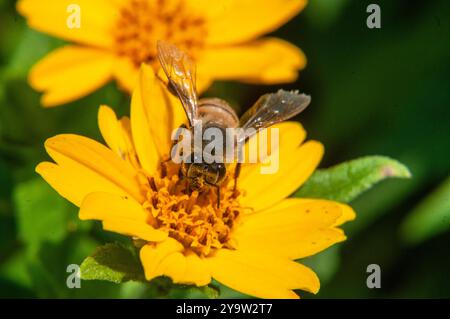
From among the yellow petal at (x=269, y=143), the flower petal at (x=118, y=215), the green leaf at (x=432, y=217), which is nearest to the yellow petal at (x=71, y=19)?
the yellow petal at (x=269, y=143)

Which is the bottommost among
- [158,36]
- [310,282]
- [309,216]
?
[310,282]

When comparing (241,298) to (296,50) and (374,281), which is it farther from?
(296,50)

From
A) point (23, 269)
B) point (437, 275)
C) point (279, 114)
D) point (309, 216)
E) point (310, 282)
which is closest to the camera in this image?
point (310, 282)

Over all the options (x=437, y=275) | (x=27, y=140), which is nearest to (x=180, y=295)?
(x=27, y=140)

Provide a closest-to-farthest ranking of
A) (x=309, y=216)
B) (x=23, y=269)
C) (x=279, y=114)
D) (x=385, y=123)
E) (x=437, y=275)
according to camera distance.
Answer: (x=309, y=216) < (x=279, y=114) < (x=23, y=269) < (x=437, y=275) < (x=385, y=123)

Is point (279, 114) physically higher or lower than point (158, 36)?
lower

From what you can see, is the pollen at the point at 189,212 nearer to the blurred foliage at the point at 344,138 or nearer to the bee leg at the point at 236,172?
the bee leg at the point at 236,172

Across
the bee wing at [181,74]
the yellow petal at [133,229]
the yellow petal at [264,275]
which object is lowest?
the yellow petal at [264,275]
